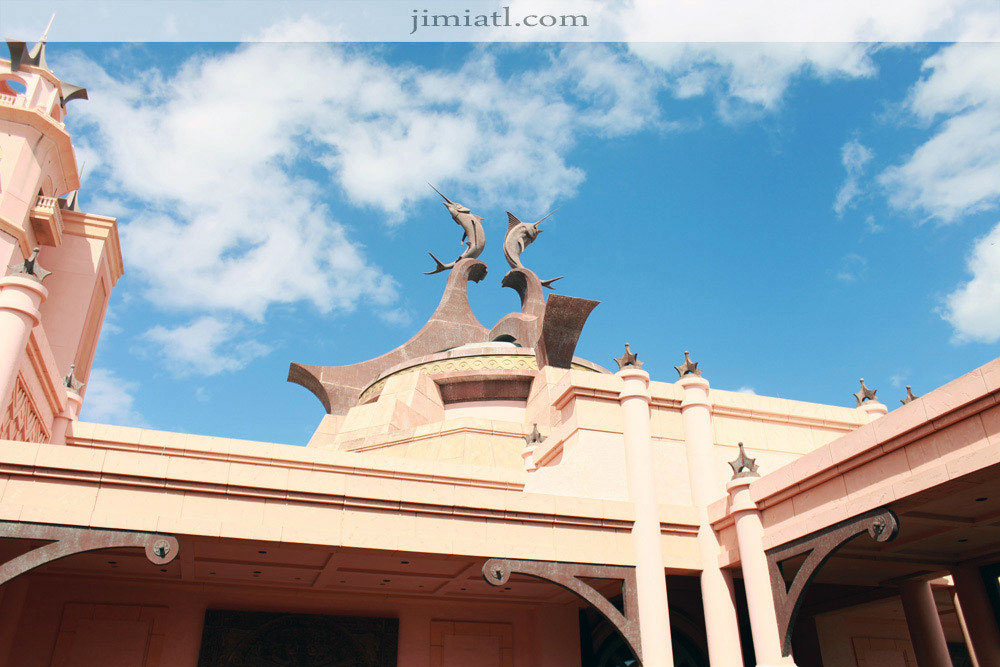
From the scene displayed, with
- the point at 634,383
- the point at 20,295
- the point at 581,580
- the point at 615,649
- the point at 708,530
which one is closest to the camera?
the point at 20,295

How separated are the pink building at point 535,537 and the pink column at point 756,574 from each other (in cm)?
2

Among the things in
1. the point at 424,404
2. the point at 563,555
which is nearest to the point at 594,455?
the point at 563,555

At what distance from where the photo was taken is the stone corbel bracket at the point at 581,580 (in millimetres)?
8602

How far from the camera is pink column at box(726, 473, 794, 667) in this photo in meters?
8.41

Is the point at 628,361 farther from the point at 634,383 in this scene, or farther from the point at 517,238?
the point at 517,238

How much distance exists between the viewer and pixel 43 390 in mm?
10930

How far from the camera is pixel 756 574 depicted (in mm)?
8727

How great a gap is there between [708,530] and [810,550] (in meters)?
2.00

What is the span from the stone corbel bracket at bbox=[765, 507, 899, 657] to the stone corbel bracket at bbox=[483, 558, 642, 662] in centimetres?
170

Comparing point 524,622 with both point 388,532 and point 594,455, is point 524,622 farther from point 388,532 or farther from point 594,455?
point 388,532

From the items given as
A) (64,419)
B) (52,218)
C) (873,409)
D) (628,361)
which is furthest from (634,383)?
(52,218)

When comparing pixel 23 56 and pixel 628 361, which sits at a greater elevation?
pixel 23 56

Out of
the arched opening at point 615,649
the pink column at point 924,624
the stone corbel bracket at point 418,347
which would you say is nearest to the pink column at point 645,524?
the arched opening at point 615,649

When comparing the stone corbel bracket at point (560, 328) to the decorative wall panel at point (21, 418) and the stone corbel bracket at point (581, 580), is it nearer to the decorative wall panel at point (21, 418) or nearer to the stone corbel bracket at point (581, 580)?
the stone corbel bracket at point (581, 580)
